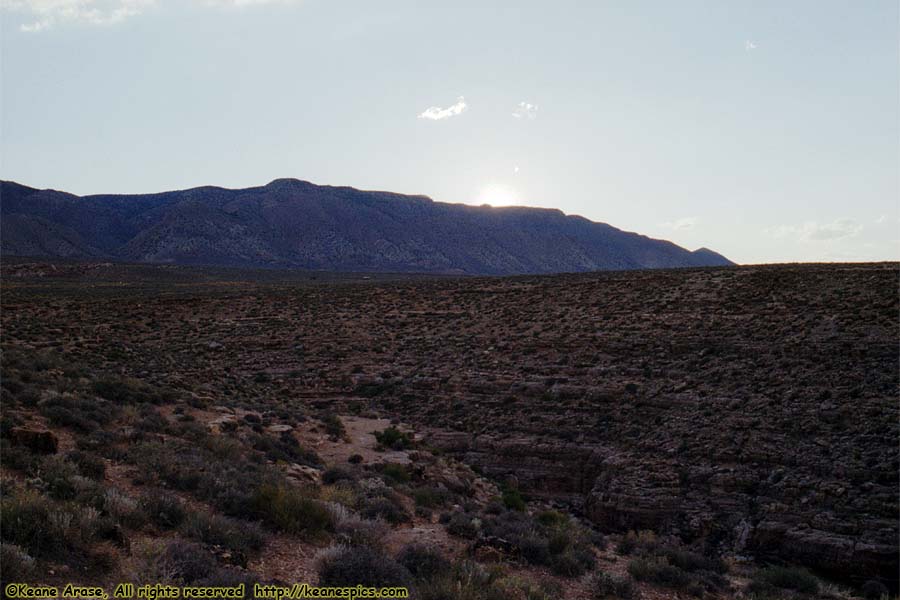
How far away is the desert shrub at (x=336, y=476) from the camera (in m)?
10.9

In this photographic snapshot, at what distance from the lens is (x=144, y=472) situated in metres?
8.61

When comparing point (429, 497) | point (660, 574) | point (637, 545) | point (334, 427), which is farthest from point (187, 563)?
point (334, 427)

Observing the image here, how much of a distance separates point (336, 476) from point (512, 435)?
21.8ft

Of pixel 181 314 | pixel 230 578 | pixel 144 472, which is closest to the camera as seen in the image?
pixel 230 578

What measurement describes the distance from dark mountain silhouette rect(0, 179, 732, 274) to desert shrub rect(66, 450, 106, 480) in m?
98.0

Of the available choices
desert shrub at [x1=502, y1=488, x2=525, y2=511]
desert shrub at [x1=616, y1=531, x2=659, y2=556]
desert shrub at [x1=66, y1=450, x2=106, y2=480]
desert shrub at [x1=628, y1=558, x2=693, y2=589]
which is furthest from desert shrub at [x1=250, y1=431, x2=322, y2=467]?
desert shrub at [x1=628, y1=558, x2=693, y2=589]

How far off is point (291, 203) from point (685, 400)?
117 metres

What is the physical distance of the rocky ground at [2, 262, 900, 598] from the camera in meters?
7.66

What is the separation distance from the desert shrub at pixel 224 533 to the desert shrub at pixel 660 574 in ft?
16.4

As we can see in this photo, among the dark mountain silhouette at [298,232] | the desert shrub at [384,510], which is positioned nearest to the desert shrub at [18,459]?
the desert shrub at [384,510]

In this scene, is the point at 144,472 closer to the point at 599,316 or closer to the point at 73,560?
the point at 73,560

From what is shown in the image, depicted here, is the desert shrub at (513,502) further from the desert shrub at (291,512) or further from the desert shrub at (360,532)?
the desert shrub at (291,512)

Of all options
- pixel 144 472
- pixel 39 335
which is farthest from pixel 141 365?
pixel 144 472

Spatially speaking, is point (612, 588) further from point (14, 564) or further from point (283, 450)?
point (283, 450)
